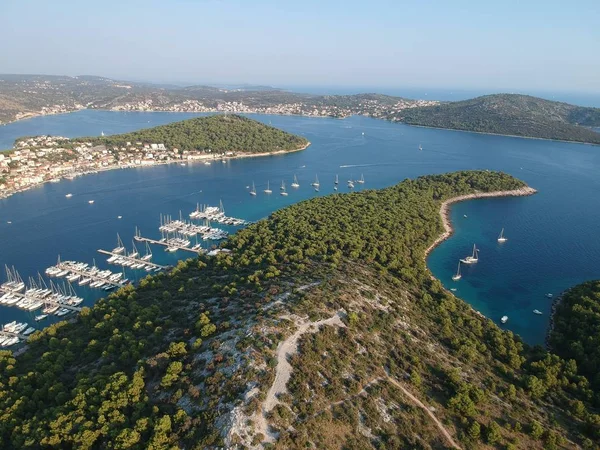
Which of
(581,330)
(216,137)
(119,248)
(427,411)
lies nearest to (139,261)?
(119,248)

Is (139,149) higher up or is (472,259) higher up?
(139,149)

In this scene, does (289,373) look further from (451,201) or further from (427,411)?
(451,201)

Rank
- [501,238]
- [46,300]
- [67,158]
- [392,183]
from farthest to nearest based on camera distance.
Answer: [67,158] < [392,183] < [501,238] < [46,300]

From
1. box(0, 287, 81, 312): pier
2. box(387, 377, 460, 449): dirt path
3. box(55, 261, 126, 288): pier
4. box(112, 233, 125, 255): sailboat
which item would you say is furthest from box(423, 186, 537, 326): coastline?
box(0, 287, 81, 312): pier

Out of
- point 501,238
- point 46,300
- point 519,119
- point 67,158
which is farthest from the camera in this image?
point 519,119

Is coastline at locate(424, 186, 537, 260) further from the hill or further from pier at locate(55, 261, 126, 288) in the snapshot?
the hill

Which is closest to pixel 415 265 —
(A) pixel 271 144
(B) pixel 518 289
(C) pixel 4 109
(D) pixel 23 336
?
(B) pixel 518 289
